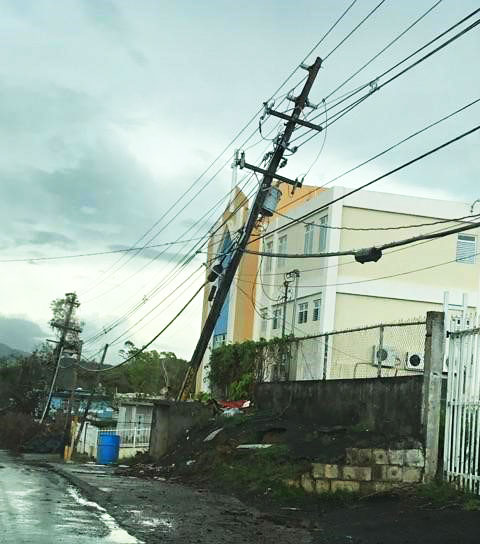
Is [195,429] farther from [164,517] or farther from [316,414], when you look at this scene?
[164,517]

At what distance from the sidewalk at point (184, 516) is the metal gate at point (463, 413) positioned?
266 cm

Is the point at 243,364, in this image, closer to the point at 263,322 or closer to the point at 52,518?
the point at 52,518

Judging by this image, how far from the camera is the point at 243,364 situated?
82.3 feet

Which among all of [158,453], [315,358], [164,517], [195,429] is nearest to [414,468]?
[164,517]

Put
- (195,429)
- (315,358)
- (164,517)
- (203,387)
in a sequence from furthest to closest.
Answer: (203,387) < (195,429) < (315,358) < (164,517)

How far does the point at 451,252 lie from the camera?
3591cm

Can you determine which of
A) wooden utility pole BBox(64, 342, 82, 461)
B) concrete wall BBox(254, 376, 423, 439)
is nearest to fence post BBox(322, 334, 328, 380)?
concrete wall BBox(254, 376, 423, 439)

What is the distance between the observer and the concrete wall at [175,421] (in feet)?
74.5

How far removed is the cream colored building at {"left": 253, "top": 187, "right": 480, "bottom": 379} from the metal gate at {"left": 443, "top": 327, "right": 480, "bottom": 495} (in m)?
22.1

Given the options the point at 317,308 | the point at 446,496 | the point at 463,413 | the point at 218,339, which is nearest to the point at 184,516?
the point at 446,496

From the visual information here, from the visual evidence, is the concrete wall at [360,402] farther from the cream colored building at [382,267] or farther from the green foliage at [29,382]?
the green foliage at [29,382]

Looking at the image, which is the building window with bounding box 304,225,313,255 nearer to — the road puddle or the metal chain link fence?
the metal chain link fence

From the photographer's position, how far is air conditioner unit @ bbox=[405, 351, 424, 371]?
14.7m

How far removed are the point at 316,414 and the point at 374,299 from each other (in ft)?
62.1
